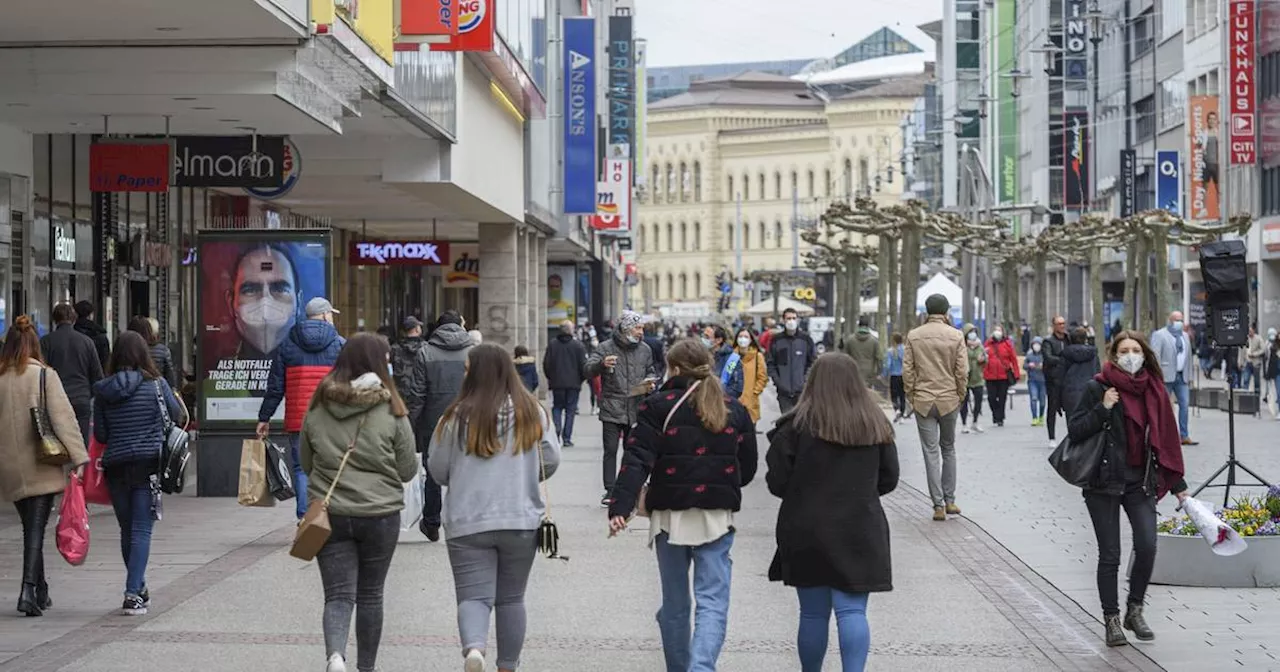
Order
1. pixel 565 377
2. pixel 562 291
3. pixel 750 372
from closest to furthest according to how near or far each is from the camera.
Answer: pixel 750 372, pixel 565 377, pixel 562 291

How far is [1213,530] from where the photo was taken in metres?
10.8

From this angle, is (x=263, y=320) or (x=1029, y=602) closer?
(x=1029, y=602)

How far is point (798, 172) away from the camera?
156750 millimetres

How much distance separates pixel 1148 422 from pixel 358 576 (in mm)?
3897

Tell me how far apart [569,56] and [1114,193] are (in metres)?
30.9

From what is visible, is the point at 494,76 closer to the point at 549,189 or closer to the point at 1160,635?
the point at 549,189

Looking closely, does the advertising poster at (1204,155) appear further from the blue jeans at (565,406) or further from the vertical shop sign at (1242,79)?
the blue jeans at (565,406)

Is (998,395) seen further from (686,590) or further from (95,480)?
(686,590)

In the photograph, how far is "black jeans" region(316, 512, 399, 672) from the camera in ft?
27.7

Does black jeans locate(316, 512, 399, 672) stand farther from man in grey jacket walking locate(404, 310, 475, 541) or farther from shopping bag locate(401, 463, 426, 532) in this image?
man in grey jacket walking locate(404, 310, 475, 541)

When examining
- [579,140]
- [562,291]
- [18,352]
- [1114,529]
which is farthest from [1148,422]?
[562,291]

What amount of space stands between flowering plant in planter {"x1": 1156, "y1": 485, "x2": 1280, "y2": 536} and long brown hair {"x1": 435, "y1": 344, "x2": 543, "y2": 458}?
A: 5.35 metres

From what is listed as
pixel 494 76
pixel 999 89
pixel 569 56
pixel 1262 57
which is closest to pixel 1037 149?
pixel 999 89

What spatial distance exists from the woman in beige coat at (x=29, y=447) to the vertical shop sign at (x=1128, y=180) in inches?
2245
